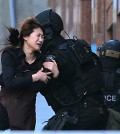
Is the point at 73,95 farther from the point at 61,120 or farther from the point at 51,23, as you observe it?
the point at 51,23

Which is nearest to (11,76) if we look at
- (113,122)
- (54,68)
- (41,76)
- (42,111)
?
(41,76)

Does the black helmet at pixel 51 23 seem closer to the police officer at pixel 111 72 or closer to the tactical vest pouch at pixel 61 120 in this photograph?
the tactical vest pouch at pixel 61 120

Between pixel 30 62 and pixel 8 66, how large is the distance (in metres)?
0.23

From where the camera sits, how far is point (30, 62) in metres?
3.54

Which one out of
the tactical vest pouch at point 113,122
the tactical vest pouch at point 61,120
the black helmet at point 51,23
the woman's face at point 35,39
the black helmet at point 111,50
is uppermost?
the black helmet at point 51,23

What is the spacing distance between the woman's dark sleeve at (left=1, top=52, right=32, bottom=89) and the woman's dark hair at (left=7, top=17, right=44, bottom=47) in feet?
0.46

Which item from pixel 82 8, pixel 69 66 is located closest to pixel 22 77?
pixel 69 66

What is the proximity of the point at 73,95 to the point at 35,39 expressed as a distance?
0.52 meters

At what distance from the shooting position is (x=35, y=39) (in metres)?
3.46

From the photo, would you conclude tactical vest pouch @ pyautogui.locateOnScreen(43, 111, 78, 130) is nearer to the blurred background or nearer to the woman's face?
the woman's face

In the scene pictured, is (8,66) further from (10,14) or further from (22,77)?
(10,14)

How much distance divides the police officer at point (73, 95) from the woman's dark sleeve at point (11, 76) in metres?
0.17

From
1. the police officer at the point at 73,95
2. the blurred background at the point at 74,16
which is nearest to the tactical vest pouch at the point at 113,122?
the police officer at the point at 73,95

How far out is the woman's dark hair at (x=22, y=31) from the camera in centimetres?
345
